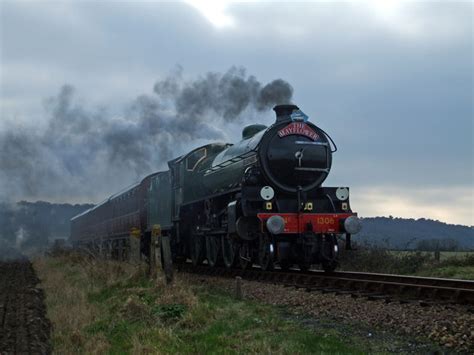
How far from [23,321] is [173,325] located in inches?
138

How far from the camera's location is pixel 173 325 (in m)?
8.93

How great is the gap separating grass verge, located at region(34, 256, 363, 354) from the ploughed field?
0.70ft

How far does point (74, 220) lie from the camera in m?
54.3

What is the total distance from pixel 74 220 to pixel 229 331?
48.4 meters

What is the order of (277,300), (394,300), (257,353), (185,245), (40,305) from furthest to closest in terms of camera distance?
(185,245) → (40,305) → (277,300) → (394,300) → (257,353)

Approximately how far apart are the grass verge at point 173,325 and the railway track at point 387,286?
1856 mm

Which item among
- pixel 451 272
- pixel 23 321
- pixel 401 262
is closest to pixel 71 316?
pixel 23 321

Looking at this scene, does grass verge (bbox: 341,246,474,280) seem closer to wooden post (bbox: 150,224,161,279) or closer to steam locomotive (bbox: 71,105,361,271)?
steam locomotive (bbox: 71,105,361,271)

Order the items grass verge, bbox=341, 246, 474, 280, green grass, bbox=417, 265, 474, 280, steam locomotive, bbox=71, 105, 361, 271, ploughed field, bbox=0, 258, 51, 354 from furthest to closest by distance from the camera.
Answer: grass verge, bbox=341, 246, 474, 280 → green grass, bbox=417, 265, 474, 280 → steam locomotive, bbox=71, 105, 361, 271 → ploughed field, bbox=0, 258, 51, 354

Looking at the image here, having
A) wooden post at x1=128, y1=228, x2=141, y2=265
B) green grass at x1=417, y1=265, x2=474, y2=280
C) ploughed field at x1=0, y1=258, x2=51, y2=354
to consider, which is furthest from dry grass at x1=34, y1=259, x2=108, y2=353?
green grass at x1=417, y1=265, x2=474, y2=280

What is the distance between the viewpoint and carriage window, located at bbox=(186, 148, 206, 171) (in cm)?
2128

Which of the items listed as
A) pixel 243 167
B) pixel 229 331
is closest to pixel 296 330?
pixel 229 331

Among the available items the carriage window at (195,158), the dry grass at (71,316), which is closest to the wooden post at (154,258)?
the dry grass at (71,316)

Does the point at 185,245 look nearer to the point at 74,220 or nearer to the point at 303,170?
the point at 303,170
